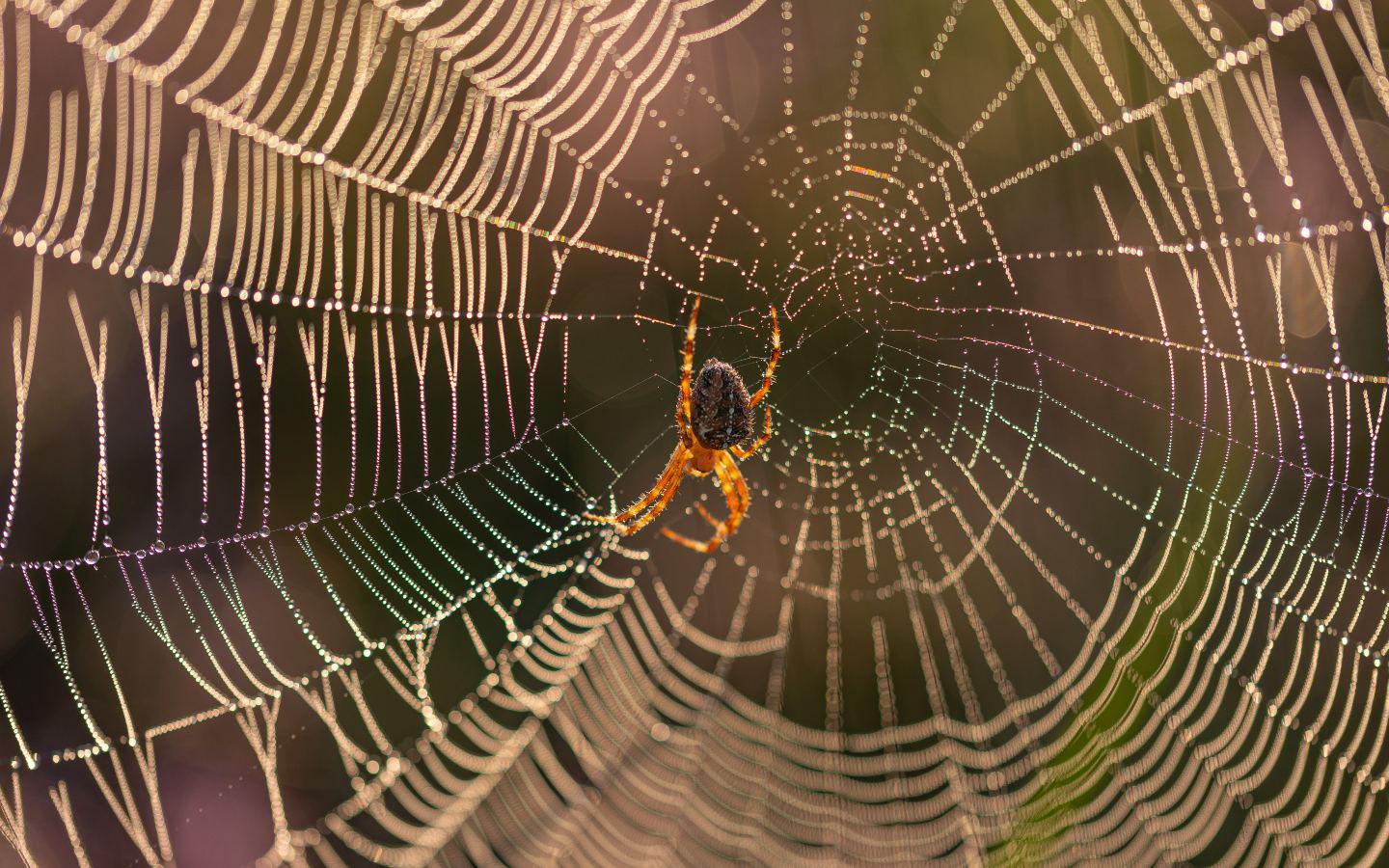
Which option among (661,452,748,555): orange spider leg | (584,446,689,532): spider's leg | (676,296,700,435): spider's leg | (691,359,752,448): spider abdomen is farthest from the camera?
(661,452,748,555): orange spider leg

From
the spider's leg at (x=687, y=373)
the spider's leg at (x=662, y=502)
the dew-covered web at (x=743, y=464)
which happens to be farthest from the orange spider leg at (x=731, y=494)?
the dew-covered web at (x=743, y=464)

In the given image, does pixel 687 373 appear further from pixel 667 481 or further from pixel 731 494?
pixel 731 494

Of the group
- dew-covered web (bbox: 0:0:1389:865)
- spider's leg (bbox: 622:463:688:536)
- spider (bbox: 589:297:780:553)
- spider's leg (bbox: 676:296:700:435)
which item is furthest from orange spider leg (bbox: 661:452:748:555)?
dew-covered web (bbox: 0:0:1389:865)

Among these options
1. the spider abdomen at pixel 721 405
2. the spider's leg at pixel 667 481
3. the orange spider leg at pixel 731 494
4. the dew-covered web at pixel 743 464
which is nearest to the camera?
the spider abdomen at pixel 721 405

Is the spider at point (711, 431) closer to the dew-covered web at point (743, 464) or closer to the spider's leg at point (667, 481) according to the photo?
the spider's leg at point (667, 481)

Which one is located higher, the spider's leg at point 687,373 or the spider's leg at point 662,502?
the spider's leg at point 687,373

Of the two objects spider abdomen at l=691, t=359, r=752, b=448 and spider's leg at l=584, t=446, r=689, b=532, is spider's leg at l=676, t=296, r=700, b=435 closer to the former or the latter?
spider abdomen at l=691, t=359, r=752, b=448

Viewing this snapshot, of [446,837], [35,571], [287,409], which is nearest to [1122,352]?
[446,837]
